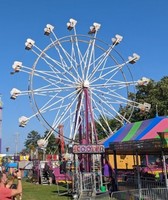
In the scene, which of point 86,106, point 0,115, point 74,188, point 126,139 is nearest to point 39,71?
point 86,106

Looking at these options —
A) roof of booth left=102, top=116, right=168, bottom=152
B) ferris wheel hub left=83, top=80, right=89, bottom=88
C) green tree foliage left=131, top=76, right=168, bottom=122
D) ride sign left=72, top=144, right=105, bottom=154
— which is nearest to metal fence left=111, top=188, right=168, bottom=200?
roof of booth left=102, top=116, right=168, bottom=152

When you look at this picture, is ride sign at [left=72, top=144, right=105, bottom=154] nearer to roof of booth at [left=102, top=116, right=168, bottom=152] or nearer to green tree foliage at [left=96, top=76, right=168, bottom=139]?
roof of booth at [left=102, top=116, right=168, bottom=152]

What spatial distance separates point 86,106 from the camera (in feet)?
82.6

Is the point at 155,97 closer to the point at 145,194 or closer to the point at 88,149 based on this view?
the point at 88,149

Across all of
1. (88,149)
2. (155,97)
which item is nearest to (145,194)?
(88,149)

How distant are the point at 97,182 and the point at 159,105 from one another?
2857 cm

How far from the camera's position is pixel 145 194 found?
1345cm

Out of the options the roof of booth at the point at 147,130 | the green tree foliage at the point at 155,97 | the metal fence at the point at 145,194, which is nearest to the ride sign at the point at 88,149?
the roof of booth at the point at 147,130

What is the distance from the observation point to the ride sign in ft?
61.2

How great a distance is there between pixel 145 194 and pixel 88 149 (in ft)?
18.9

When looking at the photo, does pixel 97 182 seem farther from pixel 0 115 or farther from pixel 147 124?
pixel 0 115

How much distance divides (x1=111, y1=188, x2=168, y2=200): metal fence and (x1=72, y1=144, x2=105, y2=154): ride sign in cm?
443

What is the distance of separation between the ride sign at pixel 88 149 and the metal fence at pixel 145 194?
14.5 ft

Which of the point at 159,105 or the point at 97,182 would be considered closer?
the point at 97,182
